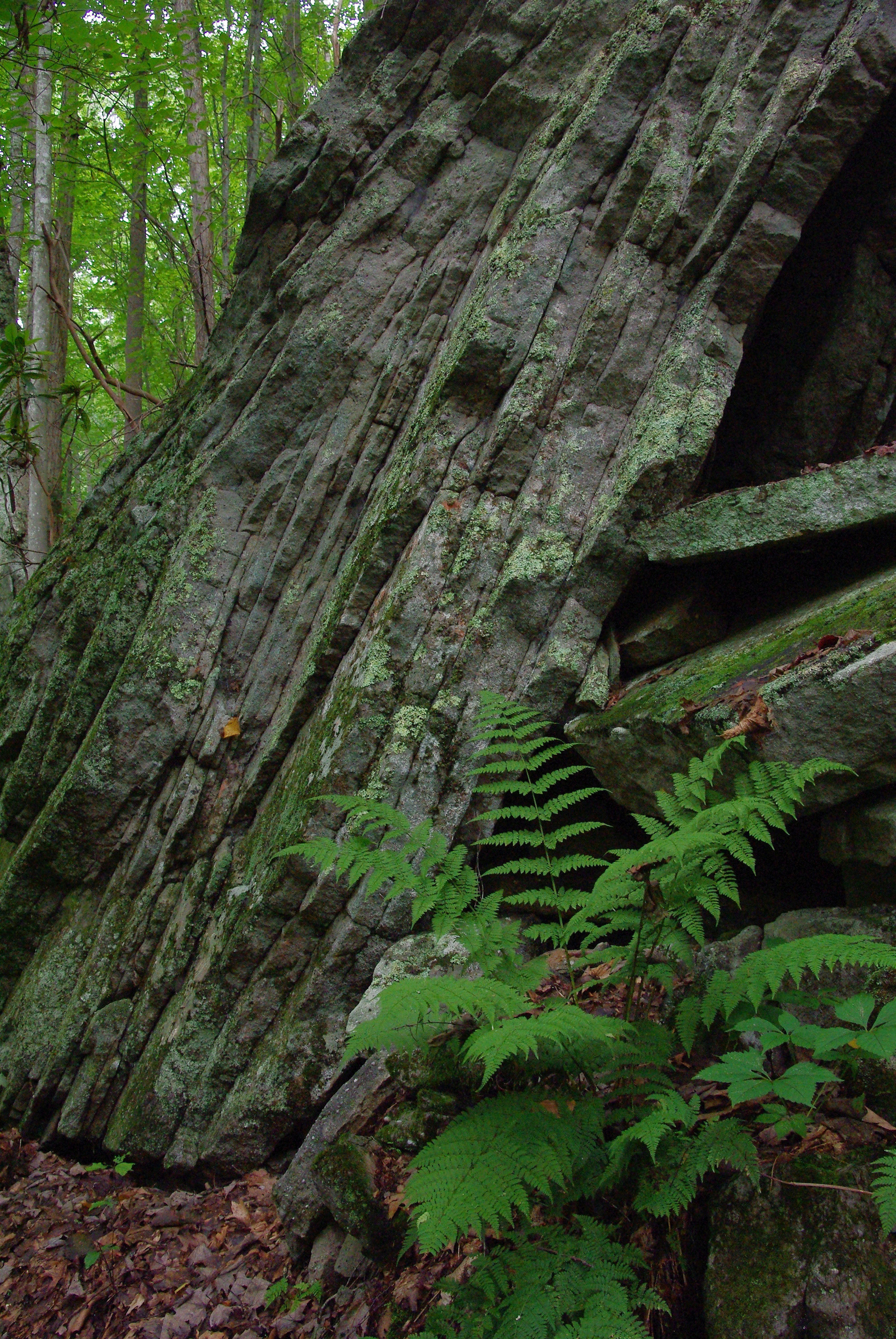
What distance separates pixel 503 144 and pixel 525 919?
8352 millimetres

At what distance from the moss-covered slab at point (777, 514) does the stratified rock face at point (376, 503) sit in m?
0.31

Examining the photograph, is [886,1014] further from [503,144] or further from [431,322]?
[503,144]

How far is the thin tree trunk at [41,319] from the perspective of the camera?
11.7 meters

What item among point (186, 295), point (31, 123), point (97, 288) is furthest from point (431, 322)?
point (97, 288)

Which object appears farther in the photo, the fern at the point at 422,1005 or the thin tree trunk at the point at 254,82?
the thin tree trunk at the point at 254,82

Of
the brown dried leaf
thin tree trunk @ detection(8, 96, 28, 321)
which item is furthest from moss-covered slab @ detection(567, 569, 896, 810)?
thin tree trunk @ detection(8, 96, 28, 321)

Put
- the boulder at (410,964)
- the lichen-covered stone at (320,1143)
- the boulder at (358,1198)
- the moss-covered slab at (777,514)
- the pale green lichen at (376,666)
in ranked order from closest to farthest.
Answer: the boulder at (358,1198)
the lichen-covered stone at (320,1143)
the boulder at (410,964)
the moss-covered slab at (777,514)
the pale green lichen at (376,666)

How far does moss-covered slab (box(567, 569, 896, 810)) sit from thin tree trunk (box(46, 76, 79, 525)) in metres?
11.1

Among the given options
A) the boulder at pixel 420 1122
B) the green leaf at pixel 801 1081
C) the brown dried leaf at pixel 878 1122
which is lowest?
the boulder at pixel 420 1122

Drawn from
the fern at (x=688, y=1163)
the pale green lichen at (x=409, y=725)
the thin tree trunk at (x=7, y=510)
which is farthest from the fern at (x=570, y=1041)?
the thin tree trunk at (x=7, y=510)

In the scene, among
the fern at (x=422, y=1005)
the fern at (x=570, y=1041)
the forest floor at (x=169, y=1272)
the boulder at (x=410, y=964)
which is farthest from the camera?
the boulder at (x=410, y=964)

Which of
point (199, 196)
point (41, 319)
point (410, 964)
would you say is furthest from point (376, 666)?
point (199, 196)

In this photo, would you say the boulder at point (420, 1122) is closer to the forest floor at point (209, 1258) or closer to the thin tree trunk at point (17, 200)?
the forest floor at point (209, 1258)

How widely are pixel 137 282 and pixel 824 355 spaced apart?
13.8 meters
